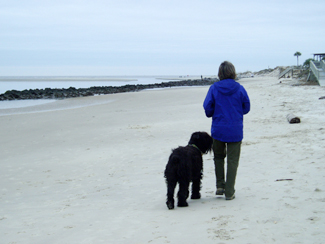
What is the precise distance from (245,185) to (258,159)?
5.43 ft

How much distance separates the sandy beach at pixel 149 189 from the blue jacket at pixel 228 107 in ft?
2.93

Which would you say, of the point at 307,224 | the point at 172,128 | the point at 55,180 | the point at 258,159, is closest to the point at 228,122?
the point at 307,224

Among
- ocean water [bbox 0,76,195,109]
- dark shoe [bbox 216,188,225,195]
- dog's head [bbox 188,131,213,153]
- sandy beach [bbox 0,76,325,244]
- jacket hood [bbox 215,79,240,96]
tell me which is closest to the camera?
sandy beach [bbox 0,76,325,244]

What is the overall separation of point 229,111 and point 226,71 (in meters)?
0.55

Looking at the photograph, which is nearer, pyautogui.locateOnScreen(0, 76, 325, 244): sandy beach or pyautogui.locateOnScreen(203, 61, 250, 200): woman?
pyautogui.locateOnScreen(0, 76, 325, 244): sandy beach

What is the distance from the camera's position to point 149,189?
18.9 ft

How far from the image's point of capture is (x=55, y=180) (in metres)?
6.90

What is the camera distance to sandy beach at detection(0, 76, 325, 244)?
11.7 ft

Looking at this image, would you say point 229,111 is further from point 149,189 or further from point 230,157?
point 149,189

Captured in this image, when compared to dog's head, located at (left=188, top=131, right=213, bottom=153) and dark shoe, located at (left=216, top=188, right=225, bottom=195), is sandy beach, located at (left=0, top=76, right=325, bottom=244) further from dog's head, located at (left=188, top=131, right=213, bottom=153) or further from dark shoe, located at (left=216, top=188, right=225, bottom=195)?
dog's head, located at (left=188, top=131, right=213, bottom=153)

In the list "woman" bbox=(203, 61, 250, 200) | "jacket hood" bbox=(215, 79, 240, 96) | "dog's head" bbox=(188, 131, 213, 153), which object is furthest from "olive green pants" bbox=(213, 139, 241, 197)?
"jacket hood" bbox=(215, 79, 240, 96)

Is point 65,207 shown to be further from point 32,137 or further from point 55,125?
point 55,125

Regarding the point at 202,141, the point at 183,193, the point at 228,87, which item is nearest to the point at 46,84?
the point at 202,141

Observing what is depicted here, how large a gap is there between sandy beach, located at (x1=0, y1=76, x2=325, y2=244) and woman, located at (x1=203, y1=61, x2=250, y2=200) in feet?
1.66
